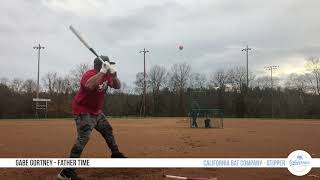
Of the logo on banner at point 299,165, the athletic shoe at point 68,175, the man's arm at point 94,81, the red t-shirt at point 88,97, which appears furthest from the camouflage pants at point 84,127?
the logo on banner at point 299,165

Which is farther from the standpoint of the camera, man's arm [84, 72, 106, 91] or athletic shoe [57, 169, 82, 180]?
man's arm [84, 72, 106, 91]

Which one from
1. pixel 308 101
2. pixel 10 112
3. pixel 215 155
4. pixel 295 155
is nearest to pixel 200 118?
pixel 215 155

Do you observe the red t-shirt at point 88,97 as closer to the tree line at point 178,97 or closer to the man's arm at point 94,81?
the man's arm at point 94,81

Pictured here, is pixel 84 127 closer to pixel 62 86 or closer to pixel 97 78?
pixel 97 78

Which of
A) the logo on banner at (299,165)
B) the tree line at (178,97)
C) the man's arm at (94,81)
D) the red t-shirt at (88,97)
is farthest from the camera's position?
the tree line at (178,97)

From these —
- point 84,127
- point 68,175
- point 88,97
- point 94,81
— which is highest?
point 94,81

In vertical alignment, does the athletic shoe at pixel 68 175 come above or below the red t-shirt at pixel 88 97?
below

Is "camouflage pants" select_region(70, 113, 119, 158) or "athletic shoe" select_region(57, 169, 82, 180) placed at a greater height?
"camouflage pants" select_region(70, 113, 119, 158)

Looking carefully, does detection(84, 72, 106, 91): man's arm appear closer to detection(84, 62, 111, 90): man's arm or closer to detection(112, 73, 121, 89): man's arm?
detection(84, 62, 111, 90): man's arm

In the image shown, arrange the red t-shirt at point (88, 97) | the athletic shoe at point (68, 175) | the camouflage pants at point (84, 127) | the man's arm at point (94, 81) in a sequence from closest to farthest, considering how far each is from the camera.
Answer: the athletic shoe at point (68, 175) < the man's arm at point (94, 81) < the camouflage pants at point (84, 127) < the red t-shirt at point (88, 97)

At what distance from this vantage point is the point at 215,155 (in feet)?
35.5

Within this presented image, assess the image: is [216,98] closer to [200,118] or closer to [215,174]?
[200,118]

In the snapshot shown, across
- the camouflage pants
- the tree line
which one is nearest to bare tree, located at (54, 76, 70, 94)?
the tree line

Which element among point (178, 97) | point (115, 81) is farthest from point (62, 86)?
point (115, 81)
